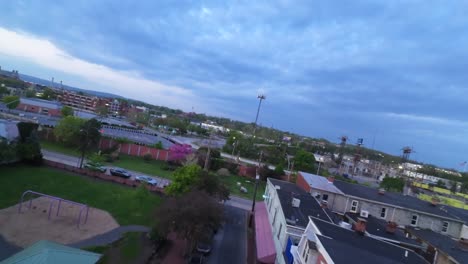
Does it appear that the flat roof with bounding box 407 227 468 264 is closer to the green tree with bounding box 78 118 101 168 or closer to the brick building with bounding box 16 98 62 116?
the green tree with bounding box 78 118 101 168

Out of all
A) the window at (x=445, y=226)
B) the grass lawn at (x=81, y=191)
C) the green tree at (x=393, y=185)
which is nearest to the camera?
the grass lawn at (x=81, y=191)

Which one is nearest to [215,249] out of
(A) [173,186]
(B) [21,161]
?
(A) [173,186]

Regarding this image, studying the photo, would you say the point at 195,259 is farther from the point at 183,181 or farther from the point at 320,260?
the point at 320,260

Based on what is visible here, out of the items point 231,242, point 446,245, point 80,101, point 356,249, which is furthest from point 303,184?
point 80,101

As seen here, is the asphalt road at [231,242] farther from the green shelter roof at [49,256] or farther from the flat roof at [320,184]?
the green shelter roof at [49,256]

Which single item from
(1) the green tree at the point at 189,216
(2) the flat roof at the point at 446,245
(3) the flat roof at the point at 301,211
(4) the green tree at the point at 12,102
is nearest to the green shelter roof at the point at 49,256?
(1) the green tree at the point at 189,216

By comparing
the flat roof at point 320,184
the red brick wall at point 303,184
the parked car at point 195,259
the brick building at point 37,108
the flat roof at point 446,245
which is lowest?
the parked car at point 195,259

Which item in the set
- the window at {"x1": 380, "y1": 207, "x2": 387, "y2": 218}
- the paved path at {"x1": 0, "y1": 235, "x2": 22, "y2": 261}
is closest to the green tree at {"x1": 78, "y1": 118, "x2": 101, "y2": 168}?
the paved path at {"x1": 0, "y1": 235, "x2": 22, "y2": 261}
